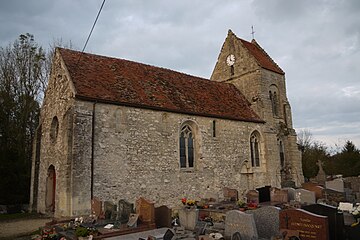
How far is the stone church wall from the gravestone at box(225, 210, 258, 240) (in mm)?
7036

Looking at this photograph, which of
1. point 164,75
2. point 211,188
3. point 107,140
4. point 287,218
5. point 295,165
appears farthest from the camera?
point 295,165

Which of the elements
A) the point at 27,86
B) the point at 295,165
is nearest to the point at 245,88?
the point at 295,165

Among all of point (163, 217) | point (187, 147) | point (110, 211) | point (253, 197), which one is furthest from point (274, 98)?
point (110, 211)

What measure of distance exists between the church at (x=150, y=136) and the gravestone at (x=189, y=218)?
441 cm

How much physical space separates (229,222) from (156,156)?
7.72m

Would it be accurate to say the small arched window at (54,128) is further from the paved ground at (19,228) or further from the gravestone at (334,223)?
the gravestone at (334,223)

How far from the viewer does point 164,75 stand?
1867 cm

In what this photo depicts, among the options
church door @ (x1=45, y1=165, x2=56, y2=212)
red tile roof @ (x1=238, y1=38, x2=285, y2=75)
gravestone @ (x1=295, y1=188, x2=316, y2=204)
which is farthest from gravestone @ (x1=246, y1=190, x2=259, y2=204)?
red tile roof @ (x1=238, y1=38, x2=285, y2=75)

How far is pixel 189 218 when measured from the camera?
9.67 metres

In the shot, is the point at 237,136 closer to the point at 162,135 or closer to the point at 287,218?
the point at 162,135

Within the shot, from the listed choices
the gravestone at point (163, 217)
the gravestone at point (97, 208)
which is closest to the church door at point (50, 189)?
the gravestone at point (97, 208)

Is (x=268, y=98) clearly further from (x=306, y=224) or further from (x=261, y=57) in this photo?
(x=306, y=224)

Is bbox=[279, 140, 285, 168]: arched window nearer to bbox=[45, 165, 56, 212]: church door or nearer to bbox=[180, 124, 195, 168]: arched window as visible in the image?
bbox=[180, 124, 195, 168]: arched window

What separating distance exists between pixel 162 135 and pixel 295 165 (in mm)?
12053
